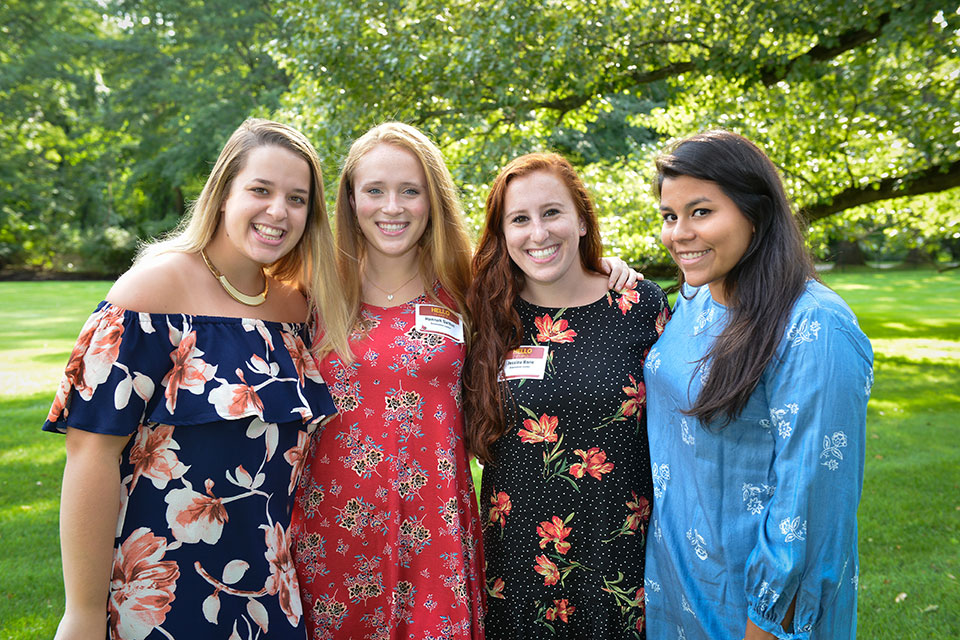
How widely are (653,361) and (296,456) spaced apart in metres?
1.32

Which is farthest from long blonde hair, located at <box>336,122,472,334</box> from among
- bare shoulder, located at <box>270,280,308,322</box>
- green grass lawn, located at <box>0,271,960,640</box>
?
green grass lawn, located at <box>0,271,960,640</box>

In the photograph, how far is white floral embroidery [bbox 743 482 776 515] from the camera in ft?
7.04

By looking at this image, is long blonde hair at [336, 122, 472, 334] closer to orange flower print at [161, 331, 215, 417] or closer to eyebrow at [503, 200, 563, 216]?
eyebrow at [503, 200, 563, 216]

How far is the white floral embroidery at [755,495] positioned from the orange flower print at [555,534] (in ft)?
2.50

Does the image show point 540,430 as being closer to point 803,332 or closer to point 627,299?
point 627,299

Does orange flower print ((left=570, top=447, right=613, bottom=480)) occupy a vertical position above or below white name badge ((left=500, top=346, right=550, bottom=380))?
below

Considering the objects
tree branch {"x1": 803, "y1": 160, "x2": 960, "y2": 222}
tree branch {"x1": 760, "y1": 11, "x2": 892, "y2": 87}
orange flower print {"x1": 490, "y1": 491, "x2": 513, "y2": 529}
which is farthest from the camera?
tree branch {"x1": 803, "y1": 160, "x2": 960, "y2": 222}

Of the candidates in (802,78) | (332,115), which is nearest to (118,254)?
(332,115)

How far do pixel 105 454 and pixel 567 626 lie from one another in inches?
68.4

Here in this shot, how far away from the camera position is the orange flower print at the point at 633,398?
274cm

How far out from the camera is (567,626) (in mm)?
2746

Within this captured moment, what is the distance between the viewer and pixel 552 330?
2904mm

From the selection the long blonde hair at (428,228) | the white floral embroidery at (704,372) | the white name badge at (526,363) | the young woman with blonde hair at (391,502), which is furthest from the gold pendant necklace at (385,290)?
the white floral embroidery at (704,372)

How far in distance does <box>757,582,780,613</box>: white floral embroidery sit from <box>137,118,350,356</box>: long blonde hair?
163 centimetres
